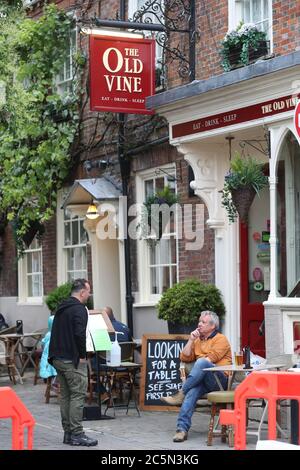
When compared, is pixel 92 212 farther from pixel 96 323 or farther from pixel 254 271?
pixel 96 323

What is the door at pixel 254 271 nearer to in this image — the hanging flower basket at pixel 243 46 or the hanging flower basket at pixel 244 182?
the hanging flower basket at pixel 244 182

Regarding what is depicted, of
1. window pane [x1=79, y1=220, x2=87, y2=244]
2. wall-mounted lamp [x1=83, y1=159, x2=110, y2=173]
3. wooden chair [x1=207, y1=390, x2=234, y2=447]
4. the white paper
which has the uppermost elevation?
wall-mounted lamp [x1=83, y1=159, x2=110, y2=173]

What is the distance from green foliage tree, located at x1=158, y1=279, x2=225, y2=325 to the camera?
13906 millimetres

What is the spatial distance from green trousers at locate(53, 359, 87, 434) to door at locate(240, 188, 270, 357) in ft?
11.6

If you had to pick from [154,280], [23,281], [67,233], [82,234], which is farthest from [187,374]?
[23,281]

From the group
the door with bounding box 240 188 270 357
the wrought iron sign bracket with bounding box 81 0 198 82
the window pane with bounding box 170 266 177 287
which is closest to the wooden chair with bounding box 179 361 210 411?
the door with bounding box 240 188 270 357

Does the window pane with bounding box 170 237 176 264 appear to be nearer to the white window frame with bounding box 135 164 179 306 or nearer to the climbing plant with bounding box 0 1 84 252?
the white window frame with bounding box 135 164 179 306

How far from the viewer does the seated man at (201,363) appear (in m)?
11.1

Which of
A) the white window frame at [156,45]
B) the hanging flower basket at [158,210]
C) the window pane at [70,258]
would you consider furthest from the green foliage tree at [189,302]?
the window pane at [70,258]

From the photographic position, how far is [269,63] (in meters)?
11.5

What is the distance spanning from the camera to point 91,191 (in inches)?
657

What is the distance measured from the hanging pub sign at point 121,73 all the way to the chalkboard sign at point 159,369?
340cm

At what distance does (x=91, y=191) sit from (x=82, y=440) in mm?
6441
